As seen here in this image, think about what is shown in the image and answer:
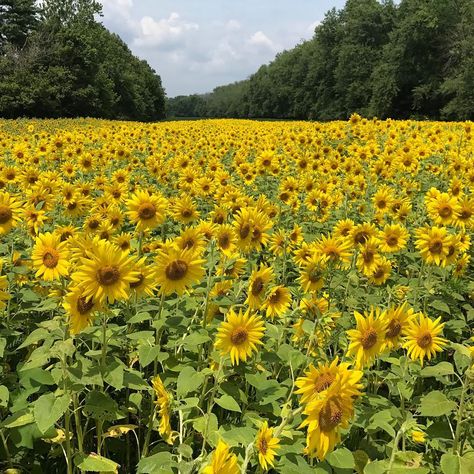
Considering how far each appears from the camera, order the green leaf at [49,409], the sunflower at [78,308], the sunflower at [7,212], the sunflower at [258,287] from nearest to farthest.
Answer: the green leaf at [49,409], the sunflower at [78,308], the sunflower at [258,287], the sunflower at [7,212]

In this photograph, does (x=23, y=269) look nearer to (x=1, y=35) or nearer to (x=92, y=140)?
(x=92, y=140)

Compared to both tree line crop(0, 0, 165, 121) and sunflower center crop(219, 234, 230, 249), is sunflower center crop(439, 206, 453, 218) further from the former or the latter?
tree line crop(0, 0, 165, 121)

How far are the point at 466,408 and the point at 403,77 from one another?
166ft

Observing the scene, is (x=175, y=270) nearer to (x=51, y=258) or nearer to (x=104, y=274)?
(x=104, y=274)

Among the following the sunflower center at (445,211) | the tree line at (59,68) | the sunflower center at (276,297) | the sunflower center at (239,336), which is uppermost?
the tree line at (59,68)

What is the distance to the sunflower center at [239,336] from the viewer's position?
2.05m

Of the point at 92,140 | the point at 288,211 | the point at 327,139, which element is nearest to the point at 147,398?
the point at 288,211

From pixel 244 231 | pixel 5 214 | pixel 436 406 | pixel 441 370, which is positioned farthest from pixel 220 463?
pixel 5 214

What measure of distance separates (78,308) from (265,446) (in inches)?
32.2

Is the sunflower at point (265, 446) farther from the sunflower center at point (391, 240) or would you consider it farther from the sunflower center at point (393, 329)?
the sunflower center at point (391, 240)

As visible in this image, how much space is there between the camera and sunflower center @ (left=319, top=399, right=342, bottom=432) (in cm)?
148

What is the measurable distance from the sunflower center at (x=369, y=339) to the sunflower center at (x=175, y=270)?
829 millimetres

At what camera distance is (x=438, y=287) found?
372 cm

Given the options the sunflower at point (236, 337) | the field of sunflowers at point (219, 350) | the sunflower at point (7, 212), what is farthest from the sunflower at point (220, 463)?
the sunflower at point (7, 212)
